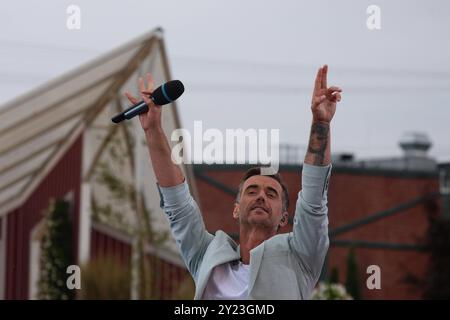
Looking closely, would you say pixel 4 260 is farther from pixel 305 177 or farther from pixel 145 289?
pixel 305 177

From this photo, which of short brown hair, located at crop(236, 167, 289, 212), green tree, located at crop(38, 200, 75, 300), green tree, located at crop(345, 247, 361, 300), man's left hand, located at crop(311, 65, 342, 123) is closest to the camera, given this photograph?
man's left hand, located at crop(311, 65, 342, 123)

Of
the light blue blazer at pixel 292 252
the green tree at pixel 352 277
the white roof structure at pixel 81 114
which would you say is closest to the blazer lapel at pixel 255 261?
the light blue blazer at pixel 292 252

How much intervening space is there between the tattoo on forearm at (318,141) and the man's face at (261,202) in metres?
0.14

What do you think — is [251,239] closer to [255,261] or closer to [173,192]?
[255,261]

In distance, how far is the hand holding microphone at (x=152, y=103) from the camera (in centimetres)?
219

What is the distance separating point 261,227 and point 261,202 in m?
0.06

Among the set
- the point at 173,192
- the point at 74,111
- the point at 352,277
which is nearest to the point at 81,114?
the point at 74,111

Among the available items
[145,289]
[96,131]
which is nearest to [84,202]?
[96,131]

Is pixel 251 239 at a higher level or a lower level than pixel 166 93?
lower

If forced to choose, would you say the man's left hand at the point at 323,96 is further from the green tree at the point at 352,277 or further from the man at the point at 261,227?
the green tree at the point at 352,277

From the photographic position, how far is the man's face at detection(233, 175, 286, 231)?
222 cm

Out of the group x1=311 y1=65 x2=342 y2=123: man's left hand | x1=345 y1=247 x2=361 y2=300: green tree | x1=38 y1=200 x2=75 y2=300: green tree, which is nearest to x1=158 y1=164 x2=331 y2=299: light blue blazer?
x1=311 y1=65 x2=342 y2=123: man's left hand

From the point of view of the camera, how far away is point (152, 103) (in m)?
2.21

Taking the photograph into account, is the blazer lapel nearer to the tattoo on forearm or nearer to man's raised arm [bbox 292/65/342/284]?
man's raised arm [bbox 292/65/342/284]
